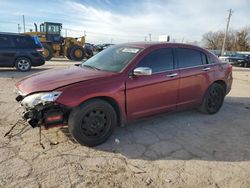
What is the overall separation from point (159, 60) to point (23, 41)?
8600mm

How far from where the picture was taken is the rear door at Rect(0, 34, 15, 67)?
396 inches

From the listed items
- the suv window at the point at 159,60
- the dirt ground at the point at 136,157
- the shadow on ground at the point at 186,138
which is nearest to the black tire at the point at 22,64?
the dirt ground at the point at 136,157

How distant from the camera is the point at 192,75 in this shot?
4.45 meters

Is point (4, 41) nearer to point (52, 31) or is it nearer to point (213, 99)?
point (213, 99)

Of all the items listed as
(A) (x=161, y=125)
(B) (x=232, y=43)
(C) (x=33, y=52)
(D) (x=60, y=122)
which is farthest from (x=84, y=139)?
(B) (x=232, y=43)

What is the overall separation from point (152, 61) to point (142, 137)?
53.0 inches

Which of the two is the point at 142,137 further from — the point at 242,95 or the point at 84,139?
the point at 242,95

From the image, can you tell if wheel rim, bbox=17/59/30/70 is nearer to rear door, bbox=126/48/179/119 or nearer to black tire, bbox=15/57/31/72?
black tire, bbox=15/57/31/72

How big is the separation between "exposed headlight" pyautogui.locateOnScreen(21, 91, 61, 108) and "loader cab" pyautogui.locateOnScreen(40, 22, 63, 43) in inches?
698

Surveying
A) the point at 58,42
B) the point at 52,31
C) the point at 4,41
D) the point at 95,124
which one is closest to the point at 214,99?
the point at 95,124

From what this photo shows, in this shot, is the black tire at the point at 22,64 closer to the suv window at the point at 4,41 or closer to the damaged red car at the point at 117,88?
the suv window at the point at 4,41

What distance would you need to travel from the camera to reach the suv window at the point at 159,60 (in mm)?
3857

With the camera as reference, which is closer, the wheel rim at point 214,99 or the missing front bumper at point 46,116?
the missing front bumper at point 46,116

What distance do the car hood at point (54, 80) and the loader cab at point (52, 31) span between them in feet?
56.1
